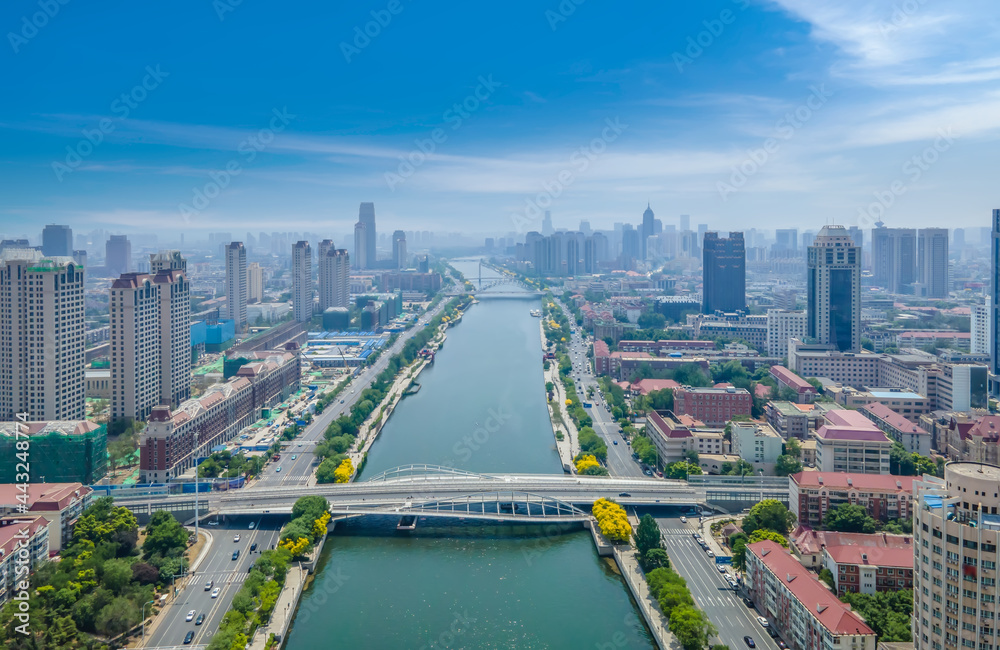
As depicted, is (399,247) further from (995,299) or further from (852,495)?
(852,495)

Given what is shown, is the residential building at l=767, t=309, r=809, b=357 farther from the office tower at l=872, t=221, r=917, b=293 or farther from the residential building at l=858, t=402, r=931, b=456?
the office tower at l=872, t=221, r=917, b=293

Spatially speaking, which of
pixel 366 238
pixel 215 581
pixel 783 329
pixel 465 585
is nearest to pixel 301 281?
pixel 783 329

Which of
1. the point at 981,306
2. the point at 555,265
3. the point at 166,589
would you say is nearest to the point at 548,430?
the point at 166,589

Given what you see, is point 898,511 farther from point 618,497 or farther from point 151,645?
point 151,645

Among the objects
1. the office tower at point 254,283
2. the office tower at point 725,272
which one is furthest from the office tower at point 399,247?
the office tower at point 725,272

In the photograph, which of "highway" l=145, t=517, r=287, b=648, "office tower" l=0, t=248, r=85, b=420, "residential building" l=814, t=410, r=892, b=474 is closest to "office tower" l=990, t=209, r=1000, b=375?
"residential building" l=814, t=410, r=892, b=474
